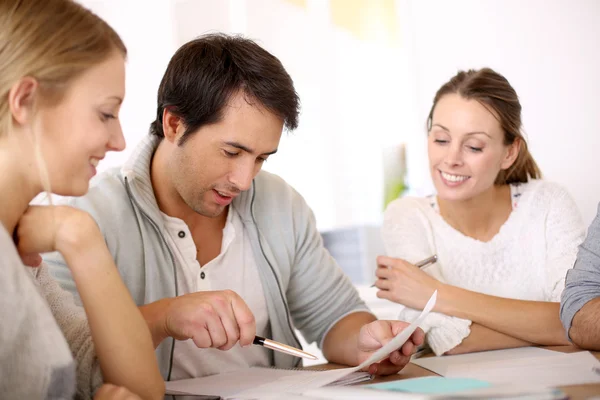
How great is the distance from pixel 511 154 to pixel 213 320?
4.17 feet

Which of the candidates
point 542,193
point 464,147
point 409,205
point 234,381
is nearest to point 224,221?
point 234,381

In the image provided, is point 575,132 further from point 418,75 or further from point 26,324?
point 26,324

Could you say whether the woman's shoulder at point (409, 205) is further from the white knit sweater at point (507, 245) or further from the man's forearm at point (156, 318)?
the man's forearm at point (156, 318)

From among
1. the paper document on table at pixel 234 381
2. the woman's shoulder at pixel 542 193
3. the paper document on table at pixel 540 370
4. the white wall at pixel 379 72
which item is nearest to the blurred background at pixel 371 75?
the white wall at pixel 379 72

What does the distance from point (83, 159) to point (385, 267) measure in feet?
3.14

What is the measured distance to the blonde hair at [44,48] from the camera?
912mm

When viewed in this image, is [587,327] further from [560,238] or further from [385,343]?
[560,238]

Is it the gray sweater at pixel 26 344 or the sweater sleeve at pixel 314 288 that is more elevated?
the gray sweater at pixel 26 344

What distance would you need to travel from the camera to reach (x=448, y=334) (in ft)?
5.12

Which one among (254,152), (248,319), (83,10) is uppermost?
(83,10)

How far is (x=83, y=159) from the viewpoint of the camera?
0.99m

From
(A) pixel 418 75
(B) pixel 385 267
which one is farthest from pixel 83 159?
(A) pixel 418 75

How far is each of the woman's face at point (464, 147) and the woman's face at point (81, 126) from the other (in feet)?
3.80

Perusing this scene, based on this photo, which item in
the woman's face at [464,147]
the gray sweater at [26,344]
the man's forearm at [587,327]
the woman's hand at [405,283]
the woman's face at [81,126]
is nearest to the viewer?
the gray sweater at [26,344]
